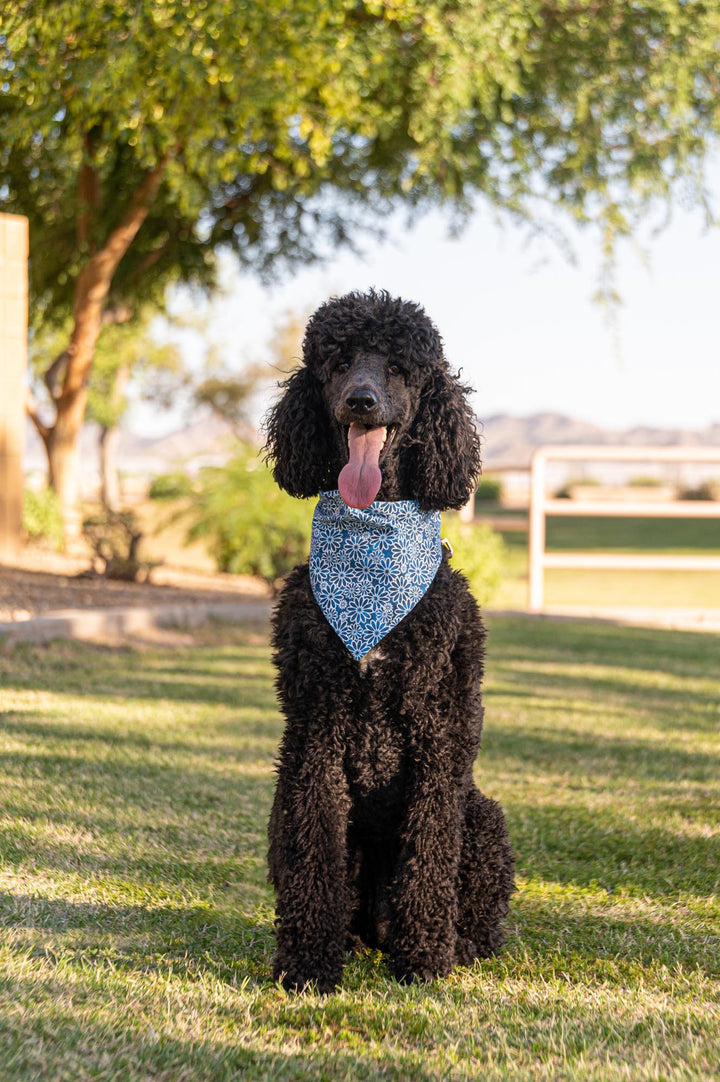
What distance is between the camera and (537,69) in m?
12.2

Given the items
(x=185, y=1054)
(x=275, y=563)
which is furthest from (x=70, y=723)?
(x=275, y=563)

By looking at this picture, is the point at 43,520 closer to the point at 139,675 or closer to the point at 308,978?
the point at 139,675

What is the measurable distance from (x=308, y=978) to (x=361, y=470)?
1.39 m

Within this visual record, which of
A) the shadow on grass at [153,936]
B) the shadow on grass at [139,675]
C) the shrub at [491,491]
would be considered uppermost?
the shrub at [491,491]

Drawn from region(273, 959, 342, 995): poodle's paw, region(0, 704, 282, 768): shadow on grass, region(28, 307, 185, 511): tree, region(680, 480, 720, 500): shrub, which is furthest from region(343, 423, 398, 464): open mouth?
region(680, 480, 720, 500): shrub

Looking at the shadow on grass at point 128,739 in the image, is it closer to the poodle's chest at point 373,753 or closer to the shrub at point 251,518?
the poodle's chest at point 373,753

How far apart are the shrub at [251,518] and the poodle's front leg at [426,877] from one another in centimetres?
838

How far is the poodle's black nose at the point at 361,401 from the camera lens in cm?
283

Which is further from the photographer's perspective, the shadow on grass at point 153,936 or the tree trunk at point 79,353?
the tree trunk at point 79,353

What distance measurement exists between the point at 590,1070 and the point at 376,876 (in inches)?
35.5

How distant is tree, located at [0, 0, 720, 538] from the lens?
9430 mm

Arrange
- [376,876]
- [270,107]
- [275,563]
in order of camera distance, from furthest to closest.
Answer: [275,563], [270,107], [376,876]

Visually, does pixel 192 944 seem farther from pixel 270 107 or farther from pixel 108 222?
pixel 108 222

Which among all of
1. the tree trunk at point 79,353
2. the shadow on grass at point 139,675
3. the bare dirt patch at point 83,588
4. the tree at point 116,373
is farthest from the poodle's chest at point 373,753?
the tree at point 116,373
